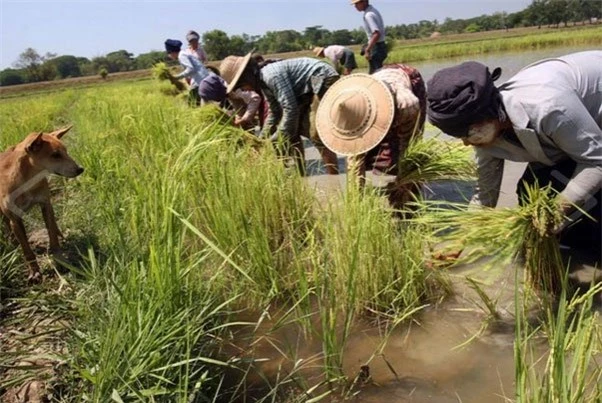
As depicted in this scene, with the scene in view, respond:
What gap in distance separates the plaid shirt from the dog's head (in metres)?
1.37

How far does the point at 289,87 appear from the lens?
377cm

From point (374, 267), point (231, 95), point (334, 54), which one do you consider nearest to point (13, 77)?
point (334, 54)

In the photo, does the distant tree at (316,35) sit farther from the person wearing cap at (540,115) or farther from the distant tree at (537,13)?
the person wearing cap at (540,115)

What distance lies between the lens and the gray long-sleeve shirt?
179 cm

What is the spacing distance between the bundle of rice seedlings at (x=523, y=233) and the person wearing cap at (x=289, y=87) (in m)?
1.95

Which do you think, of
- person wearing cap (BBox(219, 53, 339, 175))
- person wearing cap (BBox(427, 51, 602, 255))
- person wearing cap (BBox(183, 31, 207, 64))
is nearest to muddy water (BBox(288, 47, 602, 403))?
person wearing cap (BBox(427, 51, 602, 255))

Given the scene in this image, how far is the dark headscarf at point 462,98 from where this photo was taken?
1.82 metres

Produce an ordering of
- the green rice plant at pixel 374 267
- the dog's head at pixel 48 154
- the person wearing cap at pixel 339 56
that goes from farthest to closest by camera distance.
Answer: the person wearing cap at pixel 339 56 → the dog's head at pixel 48 154 → the green rice plant at pixel 374 267

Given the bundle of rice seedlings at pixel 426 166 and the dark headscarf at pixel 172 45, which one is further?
the dark headscarf at pixel 172 45

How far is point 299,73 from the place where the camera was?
12.8 feet

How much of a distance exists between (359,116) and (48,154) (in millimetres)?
1787

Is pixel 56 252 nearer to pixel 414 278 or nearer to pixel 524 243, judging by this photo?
pixel 414 278

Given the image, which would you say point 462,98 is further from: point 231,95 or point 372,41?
point 372,41

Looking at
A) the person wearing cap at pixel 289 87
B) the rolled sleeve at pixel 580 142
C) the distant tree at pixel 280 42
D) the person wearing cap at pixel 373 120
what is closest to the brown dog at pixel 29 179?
the person wearing cap at pixel 289 87
